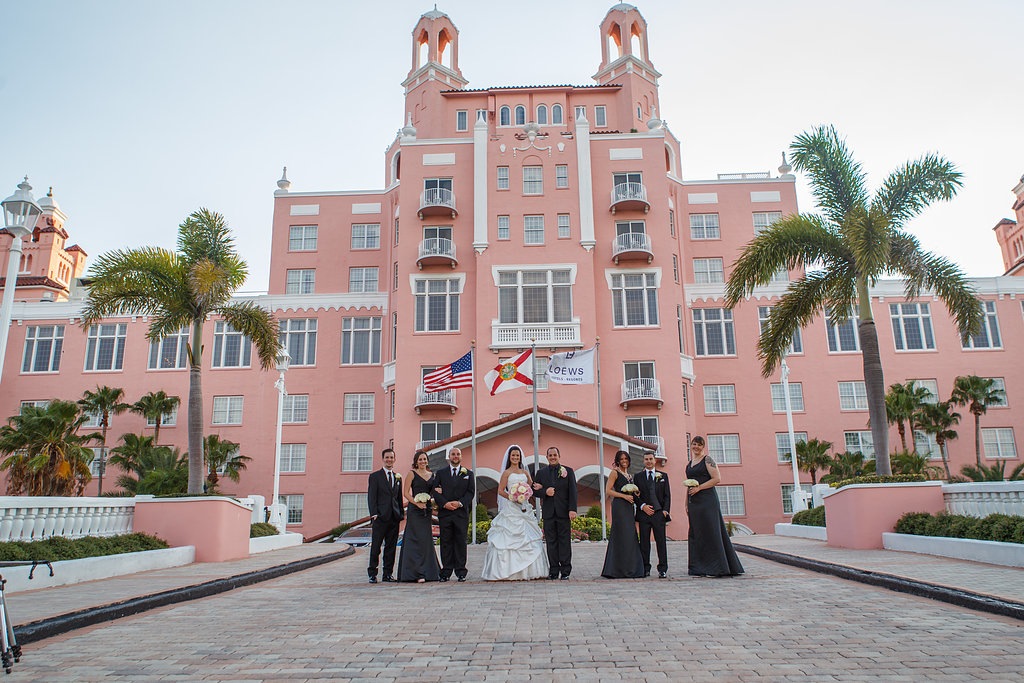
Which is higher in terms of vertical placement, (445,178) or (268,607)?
(445,178)

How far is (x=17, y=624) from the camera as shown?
6730 millimetres

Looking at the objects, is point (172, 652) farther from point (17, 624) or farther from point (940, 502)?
point (940, 502)

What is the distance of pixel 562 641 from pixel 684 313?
34.1m

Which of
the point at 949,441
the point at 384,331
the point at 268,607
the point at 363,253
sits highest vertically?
the point at 363,253

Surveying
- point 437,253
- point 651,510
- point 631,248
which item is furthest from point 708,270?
point 651,510

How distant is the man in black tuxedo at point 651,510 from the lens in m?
11.8

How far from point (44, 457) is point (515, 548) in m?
22.7

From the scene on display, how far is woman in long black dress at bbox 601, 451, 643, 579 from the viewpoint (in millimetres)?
11656

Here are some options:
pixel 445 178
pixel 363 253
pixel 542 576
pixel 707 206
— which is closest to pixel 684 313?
pixel 707 206

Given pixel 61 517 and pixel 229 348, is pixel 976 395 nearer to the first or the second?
pixel 229 348

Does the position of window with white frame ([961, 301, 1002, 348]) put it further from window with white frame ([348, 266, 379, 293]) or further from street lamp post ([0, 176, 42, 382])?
street lamp post ([0, 176, 42, 382])

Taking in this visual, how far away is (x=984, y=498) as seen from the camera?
1322 cm

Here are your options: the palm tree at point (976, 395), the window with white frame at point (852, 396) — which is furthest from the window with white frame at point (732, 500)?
the palm tree at point (976, 395)

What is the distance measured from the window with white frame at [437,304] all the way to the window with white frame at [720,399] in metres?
13.7
